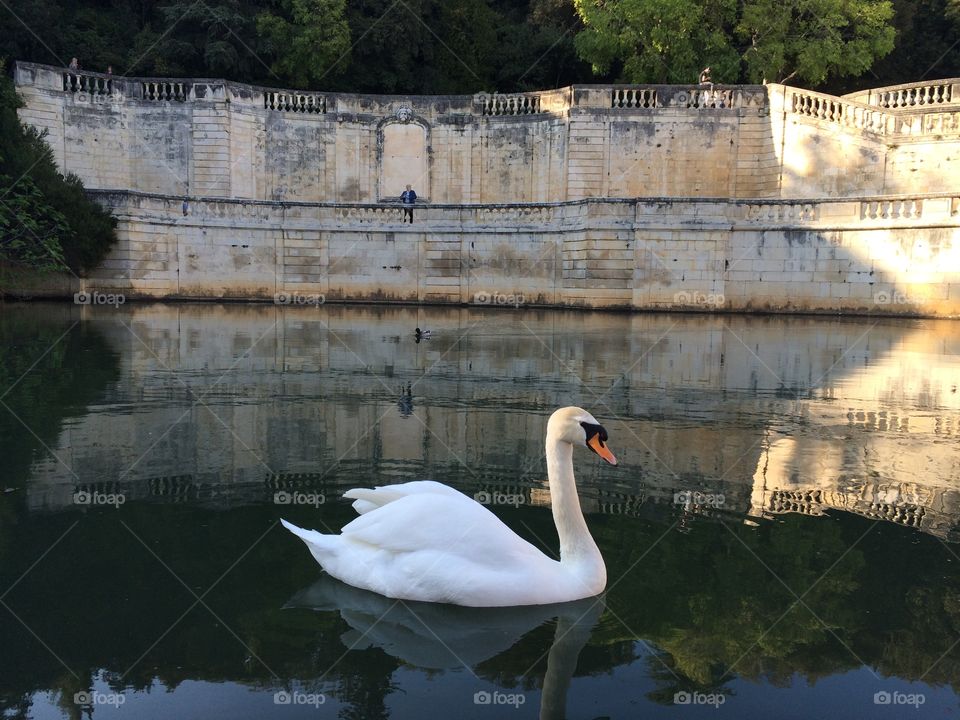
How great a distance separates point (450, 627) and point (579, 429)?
3.80 ft

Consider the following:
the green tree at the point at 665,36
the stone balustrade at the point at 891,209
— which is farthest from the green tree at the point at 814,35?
the stone balustrade at the point at 891,209

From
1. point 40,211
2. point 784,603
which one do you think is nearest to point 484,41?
point 40,211

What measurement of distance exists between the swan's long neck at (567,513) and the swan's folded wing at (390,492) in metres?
0.50

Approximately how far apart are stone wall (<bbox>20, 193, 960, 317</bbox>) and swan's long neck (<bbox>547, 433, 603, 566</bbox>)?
21.2 meters

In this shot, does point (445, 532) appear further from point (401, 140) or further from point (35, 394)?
point (401, 140)

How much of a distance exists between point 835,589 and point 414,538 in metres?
2.25

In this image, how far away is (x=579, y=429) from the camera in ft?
15.2

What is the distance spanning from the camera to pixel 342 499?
6.21 m

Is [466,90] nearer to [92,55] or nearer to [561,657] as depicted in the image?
[92,55]

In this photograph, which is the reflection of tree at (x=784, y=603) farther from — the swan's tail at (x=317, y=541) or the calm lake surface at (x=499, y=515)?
the swan's tail at (x=317, y=541)

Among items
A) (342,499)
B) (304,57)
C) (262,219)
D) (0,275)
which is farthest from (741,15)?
(342,499)

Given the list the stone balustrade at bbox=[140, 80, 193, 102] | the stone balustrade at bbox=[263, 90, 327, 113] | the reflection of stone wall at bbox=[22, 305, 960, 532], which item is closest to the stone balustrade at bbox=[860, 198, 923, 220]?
the reflection of stone wall at bbox=[22, 305, 960, 532]

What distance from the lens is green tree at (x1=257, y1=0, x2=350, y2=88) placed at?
37.8 metres

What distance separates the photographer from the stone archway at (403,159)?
35.3 meters
